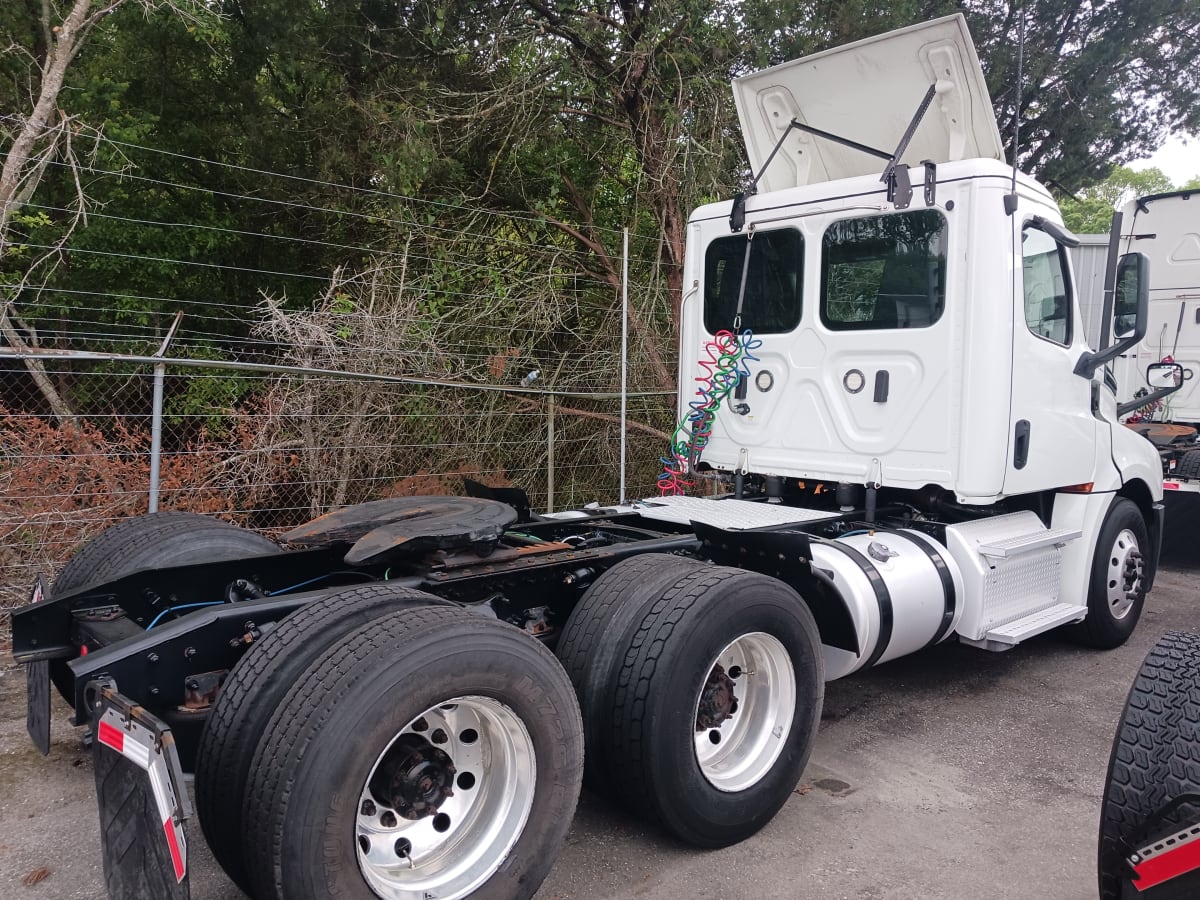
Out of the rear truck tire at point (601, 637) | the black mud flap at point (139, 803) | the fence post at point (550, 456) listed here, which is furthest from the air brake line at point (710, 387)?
the black mud flap at point (139, 803)

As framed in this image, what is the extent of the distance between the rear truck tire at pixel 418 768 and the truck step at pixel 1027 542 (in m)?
2.84

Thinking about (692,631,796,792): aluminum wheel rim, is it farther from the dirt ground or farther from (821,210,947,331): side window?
(821,210,947,331): side window

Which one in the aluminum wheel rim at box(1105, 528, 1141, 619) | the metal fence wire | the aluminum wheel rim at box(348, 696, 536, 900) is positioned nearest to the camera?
the aluminum wheel rim at box(348, 696, 536, 900)

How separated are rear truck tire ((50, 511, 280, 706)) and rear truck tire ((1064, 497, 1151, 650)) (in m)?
4.69

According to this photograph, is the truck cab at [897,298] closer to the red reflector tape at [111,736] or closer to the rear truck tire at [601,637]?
the rear truck tire at [601,637]

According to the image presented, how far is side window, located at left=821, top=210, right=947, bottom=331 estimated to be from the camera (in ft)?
15.7

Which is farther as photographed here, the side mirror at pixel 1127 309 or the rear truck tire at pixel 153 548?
the side mirror at pixel 1127 309

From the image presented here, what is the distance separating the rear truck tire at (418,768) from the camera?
2301 millimetres

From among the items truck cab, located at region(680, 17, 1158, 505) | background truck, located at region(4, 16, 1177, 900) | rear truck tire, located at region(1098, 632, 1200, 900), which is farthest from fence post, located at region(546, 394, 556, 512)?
rear truck tire, located at region(1098, 632, 1200, 900)

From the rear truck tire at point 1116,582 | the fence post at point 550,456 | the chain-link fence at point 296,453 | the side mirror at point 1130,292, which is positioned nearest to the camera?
the side mirror at point 1130,292

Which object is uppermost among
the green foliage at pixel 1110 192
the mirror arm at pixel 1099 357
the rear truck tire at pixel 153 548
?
the green foliage at pixel 1110 192

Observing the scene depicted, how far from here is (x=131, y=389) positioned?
376 inches

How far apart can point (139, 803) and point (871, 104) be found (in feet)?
15.9

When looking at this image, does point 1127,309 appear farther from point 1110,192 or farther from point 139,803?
point 1110,192
